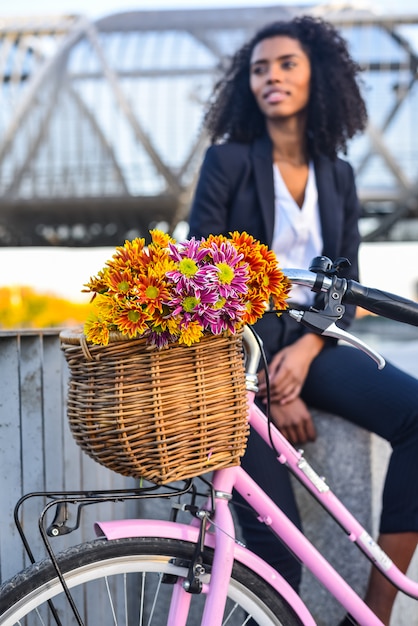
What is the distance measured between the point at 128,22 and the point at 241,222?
4266 centimetres


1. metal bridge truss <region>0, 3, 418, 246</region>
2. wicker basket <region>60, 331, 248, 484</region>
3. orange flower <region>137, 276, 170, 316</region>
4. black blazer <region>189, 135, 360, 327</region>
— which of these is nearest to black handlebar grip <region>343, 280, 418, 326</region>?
wicker basket <region>60, 331, 248, 484</region>

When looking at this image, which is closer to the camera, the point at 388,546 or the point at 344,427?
the point at 388,546

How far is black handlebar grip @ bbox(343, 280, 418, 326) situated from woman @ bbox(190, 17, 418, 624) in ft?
1.91

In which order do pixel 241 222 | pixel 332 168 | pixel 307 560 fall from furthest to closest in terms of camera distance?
1. pixel 332 168
2. pixel 241 222
3. pixel 307 560

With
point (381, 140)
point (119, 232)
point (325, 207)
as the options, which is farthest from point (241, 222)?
point (381, 140)

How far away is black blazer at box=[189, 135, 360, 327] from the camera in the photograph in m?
2.65

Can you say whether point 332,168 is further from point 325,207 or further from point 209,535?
point 209,535

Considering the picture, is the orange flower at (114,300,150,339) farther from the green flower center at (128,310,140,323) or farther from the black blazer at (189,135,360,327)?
the black blazer at (189,135,360,327)

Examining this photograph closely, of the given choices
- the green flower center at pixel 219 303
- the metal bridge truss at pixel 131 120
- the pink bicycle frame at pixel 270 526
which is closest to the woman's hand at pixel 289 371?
the pink bicycle frame at pixel 270 526

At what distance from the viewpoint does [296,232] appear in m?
2.72

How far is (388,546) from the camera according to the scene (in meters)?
2.43

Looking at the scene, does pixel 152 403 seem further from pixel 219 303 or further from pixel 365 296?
pixel 365 296

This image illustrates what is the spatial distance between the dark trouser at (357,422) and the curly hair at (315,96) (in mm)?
704

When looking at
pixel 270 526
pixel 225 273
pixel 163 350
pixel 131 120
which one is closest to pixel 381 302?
pixel 225 273
